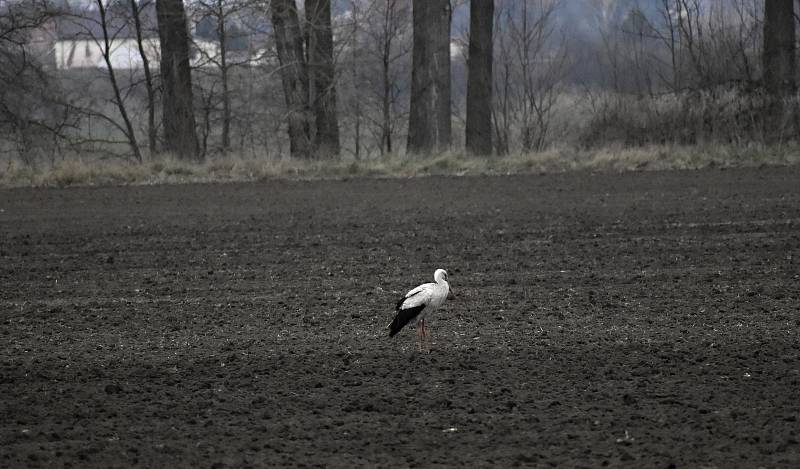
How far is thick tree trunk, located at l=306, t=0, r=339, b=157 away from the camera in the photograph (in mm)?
29188

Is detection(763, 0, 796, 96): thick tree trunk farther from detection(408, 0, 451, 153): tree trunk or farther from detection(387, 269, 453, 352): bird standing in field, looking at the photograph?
detection(387, 269, 453, 352): bird standing in field

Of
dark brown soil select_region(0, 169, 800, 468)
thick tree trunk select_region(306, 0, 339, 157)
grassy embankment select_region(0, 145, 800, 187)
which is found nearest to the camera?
dark brown soil select_region(0, 169, 800, 468)

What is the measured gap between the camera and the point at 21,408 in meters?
7.36

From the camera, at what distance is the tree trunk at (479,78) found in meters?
28.5

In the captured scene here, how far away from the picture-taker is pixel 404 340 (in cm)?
924

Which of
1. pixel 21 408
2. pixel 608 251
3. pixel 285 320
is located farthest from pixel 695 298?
pixel 21 408

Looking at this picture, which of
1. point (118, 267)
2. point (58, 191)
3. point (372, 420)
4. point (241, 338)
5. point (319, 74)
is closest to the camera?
point (372, 420)

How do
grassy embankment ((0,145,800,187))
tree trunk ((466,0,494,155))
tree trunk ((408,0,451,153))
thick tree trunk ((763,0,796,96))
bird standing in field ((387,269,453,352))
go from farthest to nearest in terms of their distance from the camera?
tree trunk ((466,0,494,155))
tree trunk ((408,0,451,153))
thick tree trunk ((763,0,796,96))
grassy embankment ((0,145,800,187))
bird standing in field ((387,269,453,352))

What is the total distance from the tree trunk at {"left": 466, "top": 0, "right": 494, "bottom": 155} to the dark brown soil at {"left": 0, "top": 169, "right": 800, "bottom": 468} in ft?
38.2

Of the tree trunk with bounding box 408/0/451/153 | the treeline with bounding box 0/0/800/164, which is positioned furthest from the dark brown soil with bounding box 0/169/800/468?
the treeline with bounding box 0/0/800/164

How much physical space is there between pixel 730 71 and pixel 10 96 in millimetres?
21709

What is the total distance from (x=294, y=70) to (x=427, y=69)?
4347 millimetres

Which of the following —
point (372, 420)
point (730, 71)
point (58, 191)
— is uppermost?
point (730, 71)

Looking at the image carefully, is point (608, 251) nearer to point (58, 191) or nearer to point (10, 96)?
point (58, 191)
